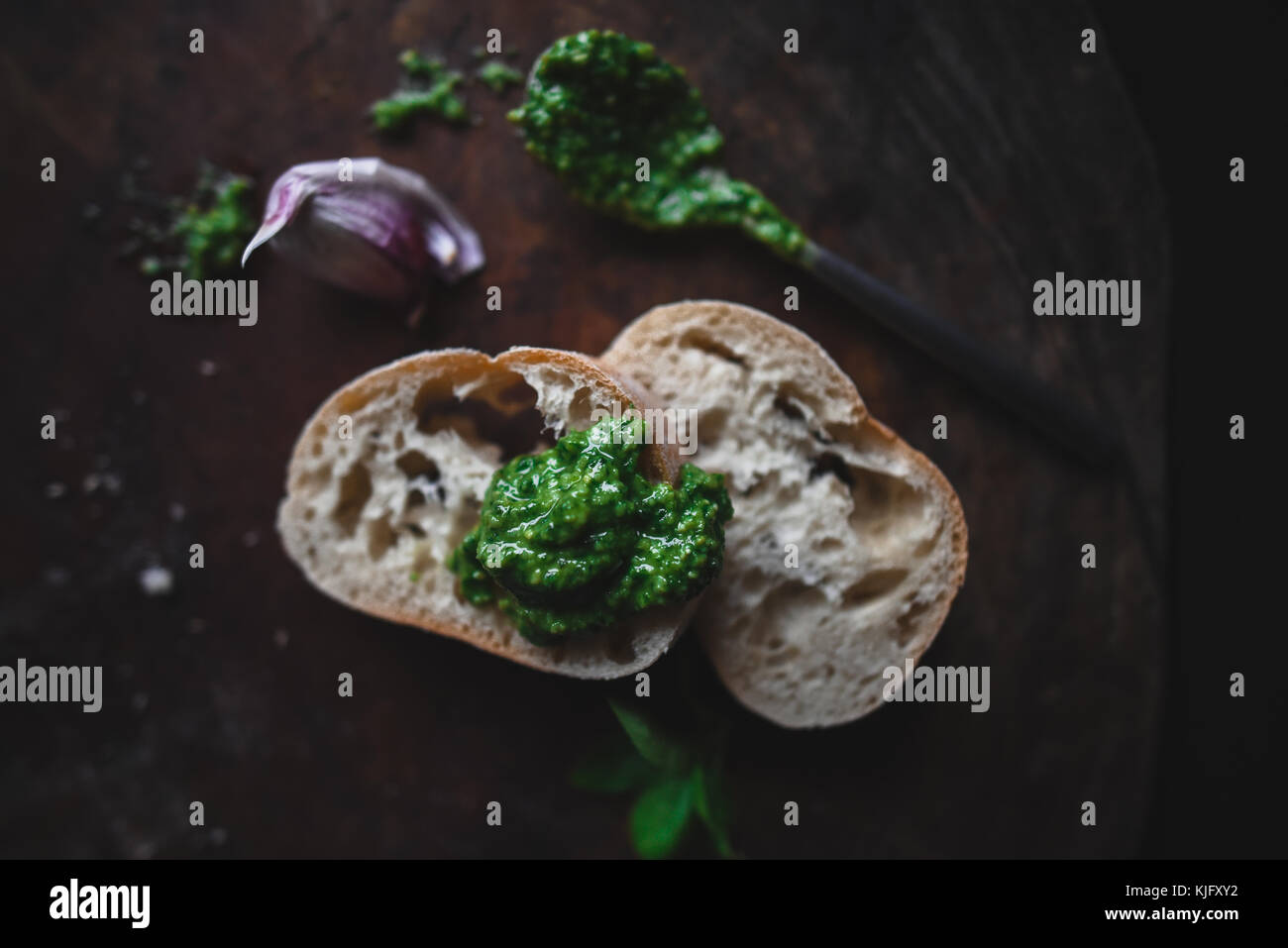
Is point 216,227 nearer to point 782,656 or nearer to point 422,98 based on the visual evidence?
point 422,98

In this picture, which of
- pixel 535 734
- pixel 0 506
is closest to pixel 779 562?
pixel 535 734

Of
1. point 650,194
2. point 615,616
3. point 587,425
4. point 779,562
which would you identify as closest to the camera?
point 615,616

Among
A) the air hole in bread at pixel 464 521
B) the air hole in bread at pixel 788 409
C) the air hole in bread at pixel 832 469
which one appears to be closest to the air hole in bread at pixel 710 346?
the air hole in bread at pixel 788 409

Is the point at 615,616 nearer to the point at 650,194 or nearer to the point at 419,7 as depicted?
the point at 650,194

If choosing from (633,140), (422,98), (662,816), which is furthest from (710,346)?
(662,816)

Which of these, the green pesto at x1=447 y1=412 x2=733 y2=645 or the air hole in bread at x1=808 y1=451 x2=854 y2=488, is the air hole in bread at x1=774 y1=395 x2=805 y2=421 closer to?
the air hole in bread at x1=808 y1=451 x2=854 y2=488

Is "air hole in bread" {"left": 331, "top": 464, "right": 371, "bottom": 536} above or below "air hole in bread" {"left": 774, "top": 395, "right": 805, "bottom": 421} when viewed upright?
below

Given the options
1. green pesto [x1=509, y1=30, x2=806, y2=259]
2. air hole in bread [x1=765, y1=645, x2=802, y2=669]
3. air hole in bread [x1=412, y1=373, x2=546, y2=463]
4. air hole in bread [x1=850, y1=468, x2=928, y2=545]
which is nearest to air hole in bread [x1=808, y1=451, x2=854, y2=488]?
air hole in bread [x1=850, y1=468, x2=928, y2=545]
